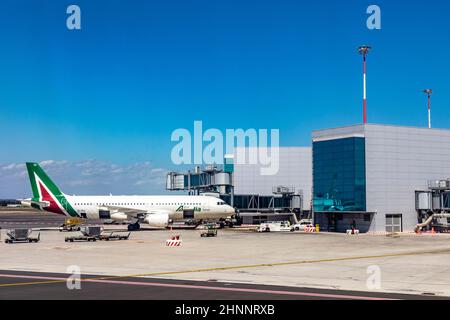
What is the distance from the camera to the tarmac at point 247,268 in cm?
2444

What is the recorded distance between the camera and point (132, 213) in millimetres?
85312

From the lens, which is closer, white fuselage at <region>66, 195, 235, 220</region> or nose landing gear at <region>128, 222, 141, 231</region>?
nose landing gear at <region>128, 222, 141, 231</region>

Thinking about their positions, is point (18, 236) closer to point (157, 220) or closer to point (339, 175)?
point (157, 220)

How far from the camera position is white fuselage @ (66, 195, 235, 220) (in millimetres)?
85312

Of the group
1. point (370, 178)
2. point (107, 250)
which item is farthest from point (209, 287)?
point (370, 178)

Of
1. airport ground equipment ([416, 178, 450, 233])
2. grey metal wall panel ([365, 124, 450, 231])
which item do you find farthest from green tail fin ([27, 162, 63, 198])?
airport ground equipment ([416, 178, 450, 233])

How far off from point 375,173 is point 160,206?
3353 cm

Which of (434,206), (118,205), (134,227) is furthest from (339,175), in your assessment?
(118,205)

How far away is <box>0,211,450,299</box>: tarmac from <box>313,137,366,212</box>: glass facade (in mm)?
30521

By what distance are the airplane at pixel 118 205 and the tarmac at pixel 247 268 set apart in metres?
32.0

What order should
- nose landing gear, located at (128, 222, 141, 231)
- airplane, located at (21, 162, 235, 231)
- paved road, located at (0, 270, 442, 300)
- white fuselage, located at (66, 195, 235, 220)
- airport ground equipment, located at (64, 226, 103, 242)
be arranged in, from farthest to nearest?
1. white fuselage, located at (66, 195, 235, 220)
2. airplane, located at (21, 162, 235, 231)
3. nose landing gear, located at (128, 222, 141, 231)
4. airport ground equipment, located at (64, 226, 103, 242)
5. paved road, located at (0, 270, 442, 300)

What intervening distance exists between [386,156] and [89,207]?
153ft

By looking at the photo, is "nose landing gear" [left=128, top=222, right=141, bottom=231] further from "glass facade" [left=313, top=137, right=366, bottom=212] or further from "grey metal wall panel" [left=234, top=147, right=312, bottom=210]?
"grey metal wall panel" [left=234, top=147, right=312, bottom=210]
